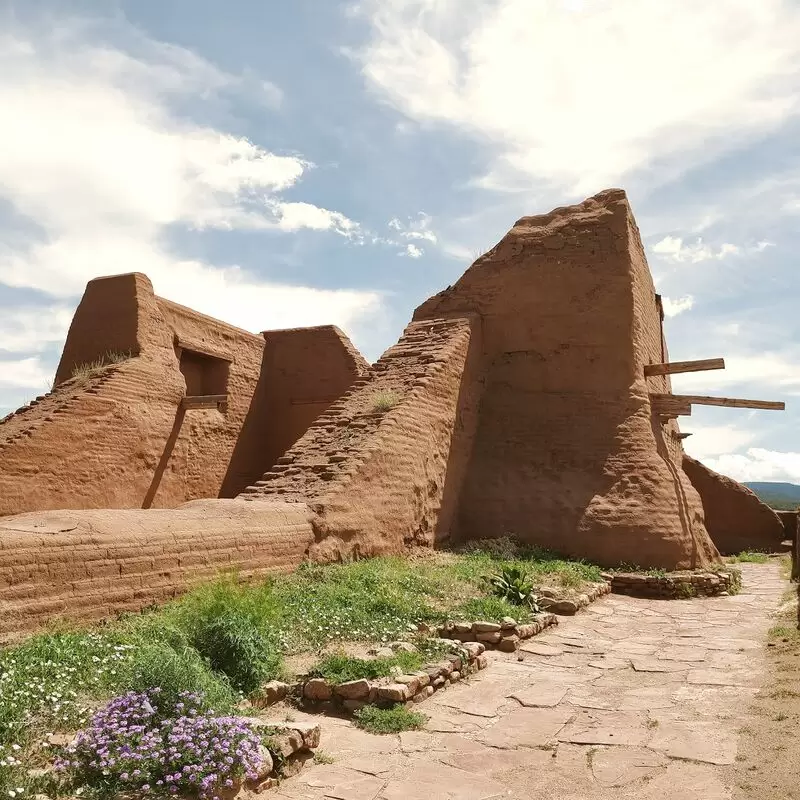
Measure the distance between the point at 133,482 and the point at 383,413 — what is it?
4781 mm

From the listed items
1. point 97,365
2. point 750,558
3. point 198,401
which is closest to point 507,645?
point 198,401

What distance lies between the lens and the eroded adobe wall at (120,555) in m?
5.16

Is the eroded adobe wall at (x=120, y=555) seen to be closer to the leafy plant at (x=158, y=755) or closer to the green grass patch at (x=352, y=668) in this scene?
the green grass patch at (x=352, y=668)

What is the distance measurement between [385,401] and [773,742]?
7077mm

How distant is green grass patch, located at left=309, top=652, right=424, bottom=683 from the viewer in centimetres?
508

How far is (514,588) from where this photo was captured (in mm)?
8234

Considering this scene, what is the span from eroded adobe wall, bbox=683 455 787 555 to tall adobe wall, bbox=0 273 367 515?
9332 millimetres

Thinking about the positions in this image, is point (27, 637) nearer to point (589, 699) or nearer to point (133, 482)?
point (589, 699)

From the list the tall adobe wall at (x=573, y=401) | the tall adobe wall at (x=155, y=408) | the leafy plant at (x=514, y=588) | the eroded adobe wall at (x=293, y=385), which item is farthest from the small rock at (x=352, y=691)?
the eroded adobe wall at (x=293, y=385)

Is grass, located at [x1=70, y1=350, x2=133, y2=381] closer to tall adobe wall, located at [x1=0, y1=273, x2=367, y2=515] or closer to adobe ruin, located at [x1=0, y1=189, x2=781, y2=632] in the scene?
tall adobe wall, located at [x1=0, y1=273, x2=367, y2=515]

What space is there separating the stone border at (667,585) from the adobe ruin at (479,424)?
398mm

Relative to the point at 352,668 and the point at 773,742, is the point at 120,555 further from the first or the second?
the point at 773,742

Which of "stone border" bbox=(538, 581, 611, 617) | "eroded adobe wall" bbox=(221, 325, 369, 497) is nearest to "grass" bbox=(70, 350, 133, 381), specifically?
"eroded adobe wall" bbox=(221, 325, 369, 497)

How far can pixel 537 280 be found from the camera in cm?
1274
